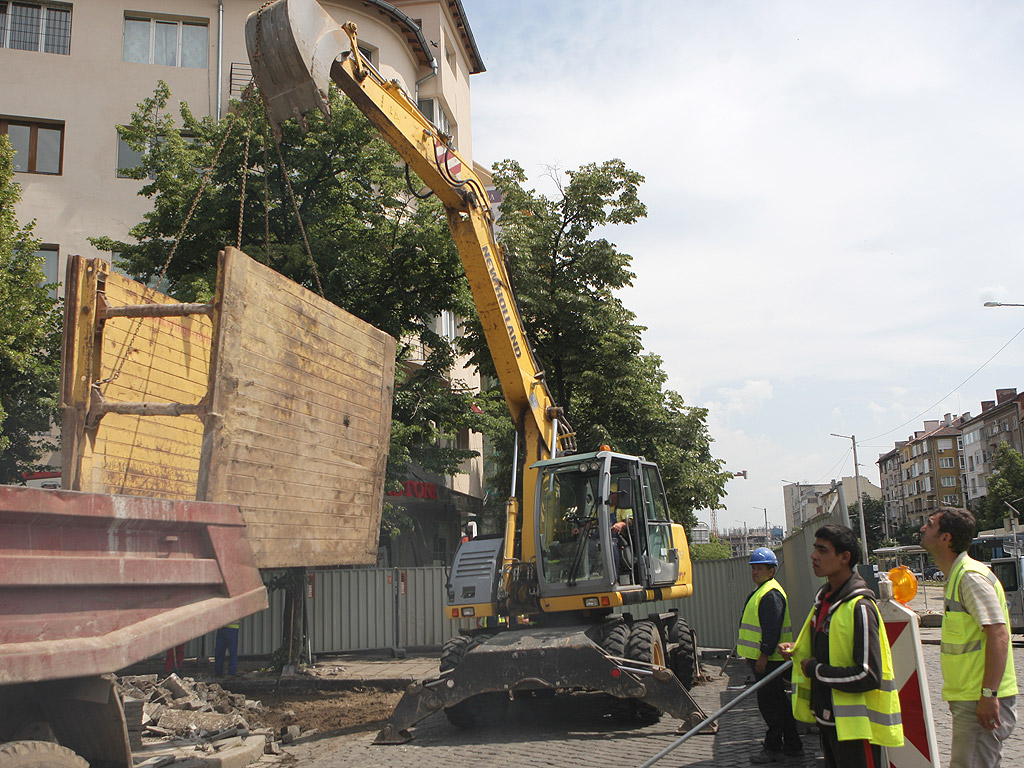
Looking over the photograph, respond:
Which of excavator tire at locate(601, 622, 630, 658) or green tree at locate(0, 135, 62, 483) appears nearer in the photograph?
excavator tire at locate(601, 622, 630, 658)

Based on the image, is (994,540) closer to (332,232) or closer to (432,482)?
(432,482)

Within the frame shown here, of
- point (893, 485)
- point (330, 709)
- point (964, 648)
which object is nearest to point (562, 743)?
point (330, 709)

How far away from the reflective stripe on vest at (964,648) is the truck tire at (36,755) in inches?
151

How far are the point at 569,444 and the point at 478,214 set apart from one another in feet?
10.6

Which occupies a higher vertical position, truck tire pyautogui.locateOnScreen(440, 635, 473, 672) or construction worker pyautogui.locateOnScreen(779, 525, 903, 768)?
construction worker pyautogui.locateOnScreen(779, 525, 903, 768)

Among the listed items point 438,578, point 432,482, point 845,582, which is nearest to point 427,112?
point 432,482

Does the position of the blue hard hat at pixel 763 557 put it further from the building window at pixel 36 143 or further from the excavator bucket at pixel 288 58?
the building window at pixel 36 143

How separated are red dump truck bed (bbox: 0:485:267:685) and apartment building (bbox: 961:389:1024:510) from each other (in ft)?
243

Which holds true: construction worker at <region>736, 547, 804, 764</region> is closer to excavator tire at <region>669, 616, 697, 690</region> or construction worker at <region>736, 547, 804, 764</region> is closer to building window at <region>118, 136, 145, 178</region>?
excavator tire at <region>669, 616, 697, 690</region>

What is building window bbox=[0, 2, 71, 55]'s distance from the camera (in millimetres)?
21281

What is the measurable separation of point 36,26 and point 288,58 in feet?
62.2

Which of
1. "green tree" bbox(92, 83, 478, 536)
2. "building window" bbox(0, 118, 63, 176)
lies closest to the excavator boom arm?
"green tree" bbox(92, 83, 478, 536)

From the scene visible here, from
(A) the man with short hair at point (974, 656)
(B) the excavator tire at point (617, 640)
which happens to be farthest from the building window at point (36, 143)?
(A) the man with short hair at point (974, 656)

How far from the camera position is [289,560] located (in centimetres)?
491
